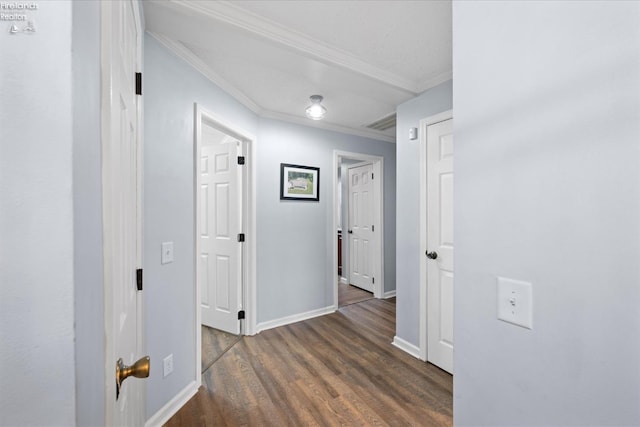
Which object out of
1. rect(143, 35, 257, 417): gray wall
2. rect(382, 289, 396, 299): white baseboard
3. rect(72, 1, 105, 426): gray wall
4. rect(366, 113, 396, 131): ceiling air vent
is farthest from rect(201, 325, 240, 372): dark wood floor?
rect(366, 113, 396, 131): ceiling air vent

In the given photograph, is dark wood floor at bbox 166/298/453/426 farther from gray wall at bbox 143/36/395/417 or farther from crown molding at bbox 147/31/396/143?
crown molding at bbox 147/31/396/143

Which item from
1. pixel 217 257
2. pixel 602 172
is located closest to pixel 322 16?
pixel 602 172

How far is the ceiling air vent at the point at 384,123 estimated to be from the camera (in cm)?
324

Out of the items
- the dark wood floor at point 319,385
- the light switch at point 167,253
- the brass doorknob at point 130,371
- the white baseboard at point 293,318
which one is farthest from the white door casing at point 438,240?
the brass doorknob at point 130,371

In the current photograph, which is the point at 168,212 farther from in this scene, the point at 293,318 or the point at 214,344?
the point at 293,318

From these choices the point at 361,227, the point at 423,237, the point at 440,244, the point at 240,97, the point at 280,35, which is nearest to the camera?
the point at 280,35

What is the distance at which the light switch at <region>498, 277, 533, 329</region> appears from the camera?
0.69 metres

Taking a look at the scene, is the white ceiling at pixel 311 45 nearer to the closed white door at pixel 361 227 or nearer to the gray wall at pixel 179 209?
the gray wall at pixel 179 209

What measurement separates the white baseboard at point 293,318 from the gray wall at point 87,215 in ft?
8.59

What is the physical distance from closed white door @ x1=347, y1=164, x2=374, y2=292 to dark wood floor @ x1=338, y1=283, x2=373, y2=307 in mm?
98

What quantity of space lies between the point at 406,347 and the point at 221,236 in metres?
2.21

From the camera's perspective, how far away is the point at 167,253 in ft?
5.57

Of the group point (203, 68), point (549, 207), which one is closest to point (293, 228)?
point (203, 68)

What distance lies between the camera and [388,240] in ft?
13.5
